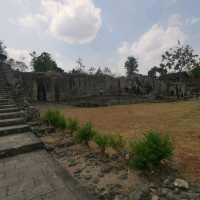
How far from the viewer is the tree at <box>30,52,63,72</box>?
2334 cm

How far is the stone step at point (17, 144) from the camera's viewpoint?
273 centimetres

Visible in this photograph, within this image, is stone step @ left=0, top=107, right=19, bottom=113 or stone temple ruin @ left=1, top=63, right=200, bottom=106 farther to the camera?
stone temple ruin @ left=1, top=63, right=200, bottom=106

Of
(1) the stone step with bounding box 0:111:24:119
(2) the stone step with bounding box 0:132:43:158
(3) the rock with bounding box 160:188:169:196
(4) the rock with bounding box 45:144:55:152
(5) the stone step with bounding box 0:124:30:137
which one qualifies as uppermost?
(1) the stone step with bounding box 0:111:24:119

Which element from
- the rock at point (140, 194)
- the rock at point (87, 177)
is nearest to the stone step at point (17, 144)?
the rock at point (87, 177)

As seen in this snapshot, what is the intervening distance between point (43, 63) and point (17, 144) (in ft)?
74.5

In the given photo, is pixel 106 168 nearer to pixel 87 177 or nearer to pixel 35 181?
pixel 87 177

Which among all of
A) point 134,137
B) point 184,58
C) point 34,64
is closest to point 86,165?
point 134,137

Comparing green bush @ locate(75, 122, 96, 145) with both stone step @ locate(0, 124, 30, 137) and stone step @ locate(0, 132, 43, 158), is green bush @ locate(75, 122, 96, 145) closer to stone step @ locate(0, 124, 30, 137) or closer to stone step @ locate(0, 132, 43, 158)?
stone step @ locate(0, 132, 43, 158)

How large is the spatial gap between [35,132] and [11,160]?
113 centimetres

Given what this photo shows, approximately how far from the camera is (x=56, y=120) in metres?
4.00

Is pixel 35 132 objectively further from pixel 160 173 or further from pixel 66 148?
pixel 160 173

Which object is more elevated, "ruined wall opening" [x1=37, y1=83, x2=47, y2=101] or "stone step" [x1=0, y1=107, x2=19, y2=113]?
"ruined wall opening" [x1=37, y1=83, x2=47, y2=101]

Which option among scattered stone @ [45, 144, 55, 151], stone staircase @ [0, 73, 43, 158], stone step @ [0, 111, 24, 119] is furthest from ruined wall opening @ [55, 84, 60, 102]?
scattered stone @ [45, 144, 55, 151]

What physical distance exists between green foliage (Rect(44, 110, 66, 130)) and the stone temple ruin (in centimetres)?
450
